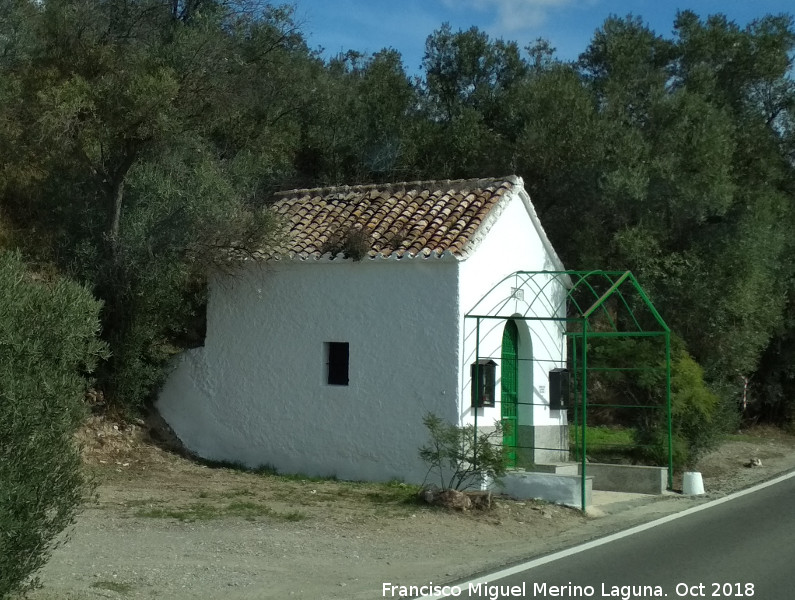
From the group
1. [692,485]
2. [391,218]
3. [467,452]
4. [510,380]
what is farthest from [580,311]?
[391,218]

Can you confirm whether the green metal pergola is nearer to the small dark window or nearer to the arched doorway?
the arched doorway

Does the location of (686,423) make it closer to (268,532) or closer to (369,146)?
(268,532)

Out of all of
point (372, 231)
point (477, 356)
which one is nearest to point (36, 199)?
point (372, 231)

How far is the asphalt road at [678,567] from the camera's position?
752 centimetres

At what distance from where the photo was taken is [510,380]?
15.6 m

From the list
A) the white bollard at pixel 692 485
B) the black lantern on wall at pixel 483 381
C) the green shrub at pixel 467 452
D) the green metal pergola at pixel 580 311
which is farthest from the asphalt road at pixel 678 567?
the black lantern on wall at pixel 483 381

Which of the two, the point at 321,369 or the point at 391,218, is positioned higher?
the point at 391,218

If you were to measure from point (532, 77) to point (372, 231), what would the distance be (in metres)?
13.0

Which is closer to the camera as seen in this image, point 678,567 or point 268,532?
point 678,567

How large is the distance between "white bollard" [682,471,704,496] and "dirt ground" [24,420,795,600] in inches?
11.3

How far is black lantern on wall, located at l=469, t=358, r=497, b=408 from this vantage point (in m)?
13.6

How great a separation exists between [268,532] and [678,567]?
4.42 meters

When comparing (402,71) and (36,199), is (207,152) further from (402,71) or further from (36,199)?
(402,71)

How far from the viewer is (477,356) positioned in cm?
1333
